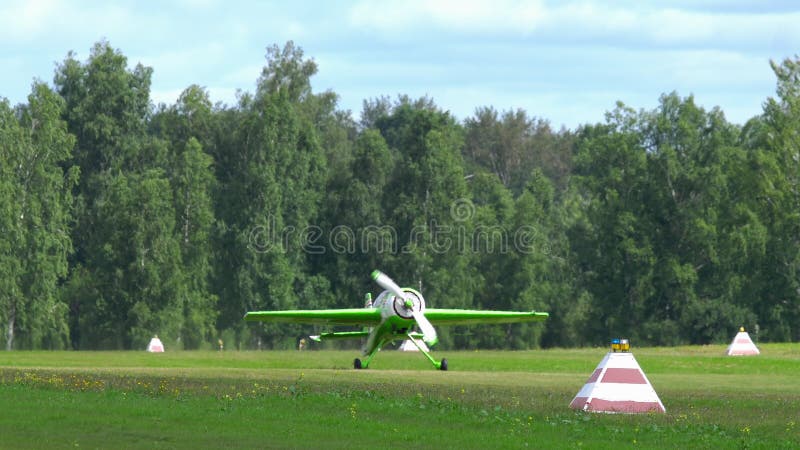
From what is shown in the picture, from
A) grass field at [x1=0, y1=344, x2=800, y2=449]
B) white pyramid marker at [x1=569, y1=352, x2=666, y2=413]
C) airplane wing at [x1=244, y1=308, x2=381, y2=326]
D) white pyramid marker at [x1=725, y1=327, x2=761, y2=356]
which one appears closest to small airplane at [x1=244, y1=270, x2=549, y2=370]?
airplane wing at [x1=244, y1=308, x2=381, y2=326]

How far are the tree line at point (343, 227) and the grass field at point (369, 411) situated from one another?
155ft

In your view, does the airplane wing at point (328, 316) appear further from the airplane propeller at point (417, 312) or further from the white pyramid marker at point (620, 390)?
the white pyramid marker at point (620, 390)

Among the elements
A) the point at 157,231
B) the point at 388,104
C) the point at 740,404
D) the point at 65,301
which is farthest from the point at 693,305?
the point at 388,104

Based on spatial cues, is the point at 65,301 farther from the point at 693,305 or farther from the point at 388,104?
the point at 388,104

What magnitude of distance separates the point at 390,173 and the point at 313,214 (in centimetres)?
610

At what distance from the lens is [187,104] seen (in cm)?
10294

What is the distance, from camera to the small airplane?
137 feet

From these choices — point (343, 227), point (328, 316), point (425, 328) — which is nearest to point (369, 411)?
point (425, 328)

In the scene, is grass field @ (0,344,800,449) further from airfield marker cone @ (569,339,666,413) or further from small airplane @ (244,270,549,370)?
small airplane @ (244,270,549,370)

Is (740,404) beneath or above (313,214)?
beneath

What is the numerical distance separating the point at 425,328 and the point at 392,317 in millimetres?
1701

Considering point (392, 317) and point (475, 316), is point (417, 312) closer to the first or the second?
point (392, 317)

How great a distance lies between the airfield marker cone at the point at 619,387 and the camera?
25047 mm

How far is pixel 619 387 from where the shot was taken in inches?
991
